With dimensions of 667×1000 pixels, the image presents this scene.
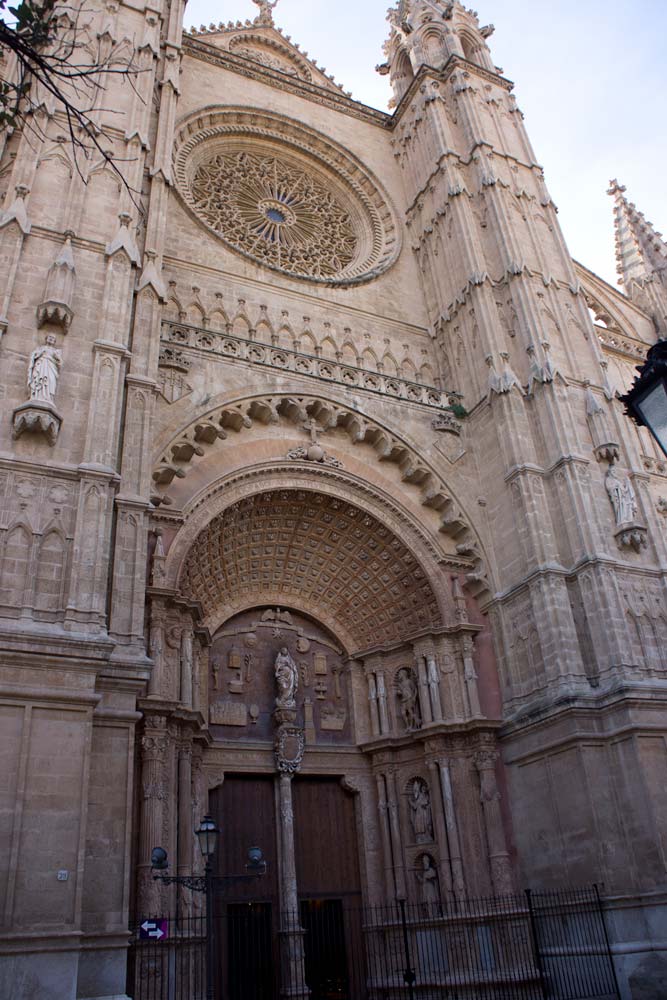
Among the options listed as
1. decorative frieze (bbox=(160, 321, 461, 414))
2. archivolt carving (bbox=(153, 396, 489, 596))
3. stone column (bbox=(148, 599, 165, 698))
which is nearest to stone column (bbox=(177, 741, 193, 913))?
stone column (bbox=(148, 599, 165, 698))

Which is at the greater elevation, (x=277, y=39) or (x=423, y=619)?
(x=277, y=39)

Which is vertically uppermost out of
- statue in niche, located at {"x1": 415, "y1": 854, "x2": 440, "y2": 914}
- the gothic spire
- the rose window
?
the gothic spire

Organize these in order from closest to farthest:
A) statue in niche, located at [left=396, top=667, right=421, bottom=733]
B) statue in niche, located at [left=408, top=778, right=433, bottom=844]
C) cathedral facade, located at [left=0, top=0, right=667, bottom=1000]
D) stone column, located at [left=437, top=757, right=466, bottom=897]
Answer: cathedral facade, located at [left=0, top=0, right=667, bottom=1000], stone column, located at [left=437, top=757, right=466, bottom=897], statue in niche, located at [left=408, top=778, right=433, bottom=844], statue in niche, located at [left=396, top=667, right=421, bottom=733]

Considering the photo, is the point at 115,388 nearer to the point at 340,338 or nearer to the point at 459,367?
the point at 340,338

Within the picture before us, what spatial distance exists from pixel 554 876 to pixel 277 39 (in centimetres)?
2471

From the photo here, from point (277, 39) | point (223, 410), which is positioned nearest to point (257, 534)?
point (223, 410)

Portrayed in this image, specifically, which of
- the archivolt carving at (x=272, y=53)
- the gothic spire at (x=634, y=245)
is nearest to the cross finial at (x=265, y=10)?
the archivolt carving at (x=272, y=53)

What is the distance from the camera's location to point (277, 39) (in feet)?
83.5

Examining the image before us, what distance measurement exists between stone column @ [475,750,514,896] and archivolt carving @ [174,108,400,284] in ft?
36.8

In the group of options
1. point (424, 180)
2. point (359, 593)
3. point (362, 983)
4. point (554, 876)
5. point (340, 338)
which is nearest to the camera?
point (554, 876)

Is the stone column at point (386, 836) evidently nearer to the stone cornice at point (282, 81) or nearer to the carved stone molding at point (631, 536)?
the carved stone molding at point (631, 536)

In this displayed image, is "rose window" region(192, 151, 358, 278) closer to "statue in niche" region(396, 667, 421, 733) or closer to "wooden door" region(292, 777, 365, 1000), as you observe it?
"statue in niche" region(396, 667, 421, 733)

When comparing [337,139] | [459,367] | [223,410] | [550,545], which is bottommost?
[550,545]

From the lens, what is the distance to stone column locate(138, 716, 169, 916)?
10.4m
